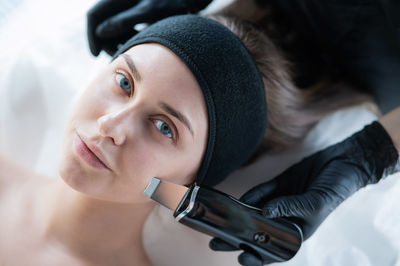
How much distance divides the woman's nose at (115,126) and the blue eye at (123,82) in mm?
78

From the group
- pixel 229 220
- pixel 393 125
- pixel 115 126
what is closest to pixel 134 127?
pixel 115 126

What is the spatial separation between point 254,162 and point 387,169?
1.35 feet

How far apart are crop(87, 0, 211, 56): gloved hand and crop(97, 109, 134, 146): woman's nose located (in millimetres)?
412

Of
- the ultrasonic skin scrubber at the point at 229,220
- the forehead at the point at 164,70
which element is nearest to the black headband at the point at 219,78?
the forehead at the point at 164,70

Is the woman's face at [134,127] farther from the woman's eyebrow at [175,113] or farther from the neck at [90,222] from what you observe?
the neck at [90,222]

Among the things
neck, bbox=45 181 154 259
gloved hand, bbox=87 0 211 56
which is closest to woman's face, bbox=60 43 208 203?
neck, bbox=45 181 154 259

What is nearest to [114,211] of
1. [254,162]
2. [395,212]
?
[254,162]

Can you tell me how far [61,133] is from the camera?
1466 mm

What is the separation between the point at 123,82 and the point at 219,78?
0.74ft

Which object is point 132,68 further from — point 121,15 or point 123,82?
point 121,15

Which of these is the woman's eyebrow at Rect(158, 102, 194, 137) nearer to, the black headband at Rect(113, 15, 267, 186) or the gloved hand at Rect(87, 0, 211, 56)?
the black headband at Rect(113, 15, 267, 186)

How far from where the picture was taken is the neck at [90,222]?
1.14 meters

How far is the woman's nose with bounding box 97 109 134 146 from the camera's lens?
0.93 m

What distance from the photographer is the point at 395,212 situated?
1.26 meters
